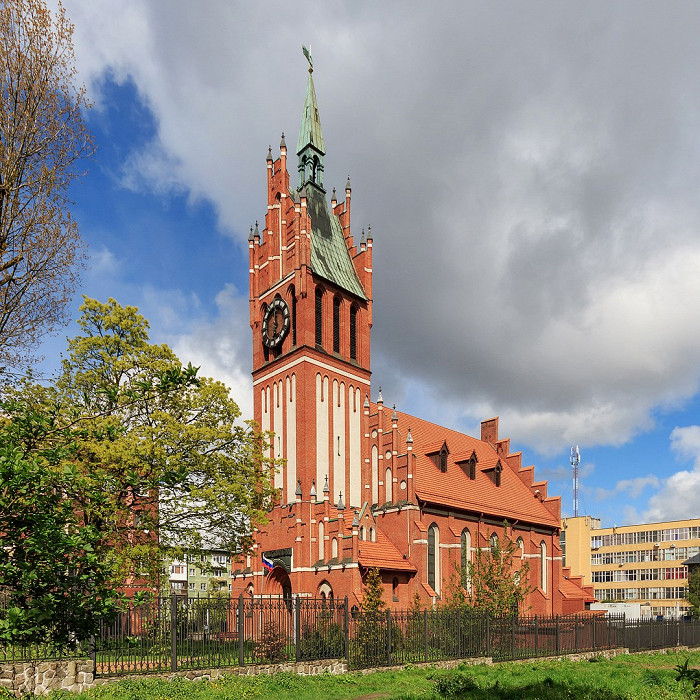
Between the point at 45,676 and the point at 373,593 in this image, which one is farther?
the point at 373,593

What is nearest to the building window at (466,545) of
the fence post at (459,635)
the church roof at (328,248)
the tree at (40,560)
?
the fence post at (459,635)

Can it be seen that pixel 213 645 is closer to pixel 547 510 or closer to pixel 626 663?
pixel 626 663

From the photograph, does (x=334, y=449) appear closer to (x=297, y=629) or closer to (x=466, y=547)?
(x=466, y=547)

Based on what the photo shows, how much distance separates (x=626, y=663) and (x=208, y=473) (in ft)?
62.7

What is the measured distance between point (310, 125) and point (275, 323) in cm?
1477

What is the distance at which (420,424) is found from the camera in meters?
46.7

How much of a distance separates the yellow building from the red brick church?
56.0 m

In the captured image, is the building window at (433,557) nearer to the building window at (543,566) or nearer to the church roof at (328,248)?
the building window at (543,566)

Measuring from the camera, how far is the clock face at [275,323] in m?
39.9

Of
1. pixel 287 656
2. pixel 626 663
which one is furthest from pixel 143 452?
pixel 626 663

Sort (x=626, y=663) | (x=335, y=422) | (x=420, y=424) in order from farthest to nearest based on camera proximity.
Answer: (x=420, y=424) → (x=335, y=422) → (x=626, y=663)

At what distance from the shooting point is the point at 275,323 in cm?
4109

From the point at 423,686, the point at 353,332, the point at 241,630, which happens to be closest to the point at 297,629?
the point at 241,630

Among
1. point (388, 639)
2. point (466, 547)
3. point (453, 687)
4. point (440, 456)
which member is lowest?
point (388, 639)
